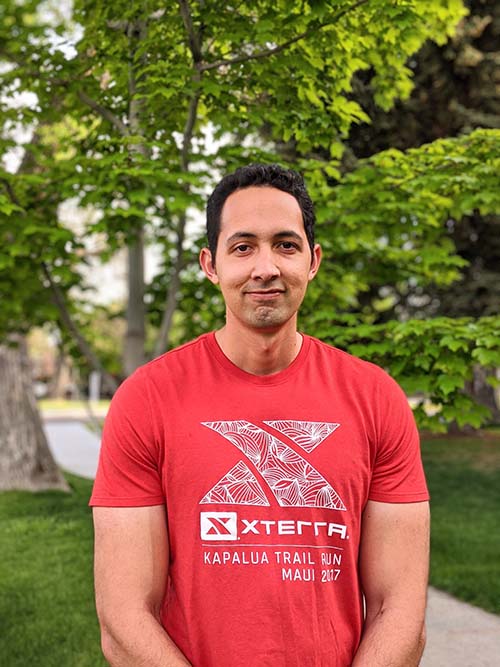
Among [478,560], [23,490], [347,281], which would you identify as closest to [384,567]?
[347,281]

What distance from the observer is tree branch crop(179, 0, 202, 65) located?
13.9 ft

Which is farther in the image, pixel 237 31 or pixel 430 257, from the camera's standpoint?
pixel 430 257

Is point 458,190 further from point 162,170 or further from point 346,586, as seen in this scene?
point 346,586

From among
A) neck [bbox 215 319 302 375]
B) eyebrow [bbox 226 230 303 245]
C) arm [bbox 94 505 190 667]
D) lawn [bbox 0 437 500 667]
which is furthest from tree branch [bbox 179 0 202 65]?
lawn [bbox 0 437 500 667]

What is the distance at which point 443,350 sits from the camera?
483 centimetres

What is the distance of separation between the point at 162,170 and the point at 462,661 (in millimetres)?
3592

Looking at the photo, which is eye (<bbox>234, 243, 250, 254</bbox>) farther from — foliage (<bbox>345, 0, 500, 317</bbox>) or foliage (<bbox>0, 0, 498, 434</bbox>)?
foliage (<bbox>345, 0, 500, 317</bbox>)

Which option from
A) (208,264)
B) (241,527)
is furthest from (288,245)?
(241,527)

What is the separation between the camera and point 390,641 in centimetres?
195

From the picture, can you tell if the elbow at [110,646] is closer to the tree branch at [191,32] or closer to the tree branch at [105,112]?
the tree branch at [191,32]

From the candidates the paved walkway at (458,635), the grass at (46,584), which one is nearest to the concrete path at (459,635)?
the paved walkway at (458,635)

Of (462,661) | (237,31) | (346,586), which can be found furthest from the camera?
(462,661)

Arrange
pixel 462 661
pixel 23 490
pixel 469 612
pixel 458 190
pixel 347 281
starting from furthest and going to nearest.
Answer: pixel 23 490 → pixel 347 281 → pixel 469 612 → pixel 458 190 → pixel 462 661

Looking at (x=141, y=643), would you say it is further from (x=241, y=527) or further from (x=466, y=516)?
(x=466, y=516)
